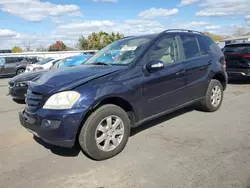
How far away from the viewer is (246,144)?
3941 mm

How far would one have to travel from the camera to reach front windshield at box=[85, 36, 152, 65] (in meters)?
4.23

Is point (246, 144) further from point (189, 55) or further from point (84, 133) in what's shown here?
point (84, 133)

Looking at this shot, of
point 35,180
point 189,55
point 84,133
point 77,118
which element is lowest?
point 35,180

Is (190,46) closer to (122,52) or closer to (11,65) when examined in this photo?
(122,52)

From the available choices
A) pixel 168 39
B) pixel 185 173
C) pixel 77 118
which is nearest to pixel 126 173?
pixel 185 173

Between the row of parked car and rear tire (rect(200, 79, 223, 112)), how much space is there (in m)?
0.15

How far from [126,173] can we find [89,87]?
1.21 meters

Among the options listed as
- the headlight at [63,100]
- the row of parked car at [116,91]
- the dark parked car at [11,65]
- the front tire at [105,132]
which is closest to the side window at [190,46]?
the row of parked car at [116,91]

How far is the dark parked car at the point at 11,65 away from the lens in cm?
1747

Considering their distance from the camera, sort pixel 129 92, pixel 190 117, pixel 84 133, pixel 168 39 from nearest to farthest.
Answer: pixel 84 133, pixel 129 92, pixel 168 39, pixel 190 117

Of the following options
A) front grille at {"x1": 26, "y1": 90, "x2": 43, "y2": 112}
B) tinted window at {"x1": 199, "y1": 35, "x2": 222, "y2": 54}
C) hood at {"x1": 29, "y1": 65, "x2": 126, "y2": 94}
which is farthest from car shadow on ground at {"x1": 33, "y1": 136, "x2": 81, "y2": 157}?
tinted window at {"x1": 199, "y1": 35, "x2": 222, "y2": 54}

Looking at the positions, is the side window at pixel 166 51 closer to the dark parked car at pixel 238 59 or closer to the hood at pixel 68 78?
the hood at pixel 68 78

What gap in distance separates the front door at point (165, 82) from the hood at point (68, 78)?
590mm

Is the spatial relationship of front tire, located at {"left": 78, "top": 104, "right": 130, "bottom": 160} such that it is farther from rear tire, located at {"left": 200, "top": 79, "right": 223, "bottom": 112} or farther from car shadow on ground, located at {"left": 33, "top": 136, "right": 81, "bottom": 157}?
rear tire, located at {"left": 200, "top": 79, "right": 223, "bottom": 112}
